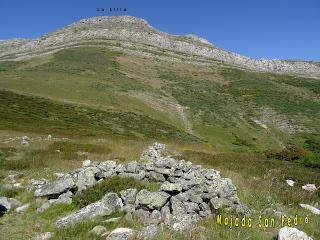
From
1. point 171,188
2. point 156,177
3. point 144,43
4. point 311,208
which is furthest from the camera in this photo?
point 144,43

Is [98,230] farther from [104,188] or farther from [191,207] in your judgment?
[104,188]

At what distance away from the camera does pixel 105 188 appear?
12.1 metres

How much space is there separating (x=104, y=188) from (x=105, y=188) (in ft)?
0.15

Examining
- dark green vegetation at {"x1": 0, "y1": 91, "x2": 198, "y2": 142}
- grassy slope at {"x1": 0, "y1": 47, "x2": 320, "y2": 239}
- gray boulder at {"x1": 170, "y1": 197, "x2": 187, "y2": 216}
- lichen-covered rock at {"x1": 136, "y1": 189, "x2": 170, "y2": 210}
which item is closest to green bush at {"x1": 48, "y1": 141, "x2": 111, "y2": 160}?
grassy slope at {"x1": 0, "y1": 47, "x2": 320, "y2": 239}

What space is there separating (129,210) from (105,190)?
181cm

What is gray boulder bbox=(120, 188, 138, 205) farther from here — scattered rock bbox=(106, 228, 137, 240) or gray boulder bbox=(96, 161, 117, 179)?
gray boulder bbox=(96, 161, 117, 179)

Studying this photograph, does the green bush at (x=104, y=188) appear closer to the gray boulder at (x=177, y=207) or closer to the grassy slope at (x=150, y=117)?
the grassy slope at (x=150, y=117)

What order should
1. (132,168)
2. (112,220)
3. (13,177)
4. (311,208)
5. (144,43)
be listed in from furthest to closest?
(144,43)
(13,177)
(132,168)
(311,208)
(112,220)

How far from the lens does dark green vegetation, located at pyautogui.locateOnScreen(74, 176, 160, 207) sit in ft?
38.0

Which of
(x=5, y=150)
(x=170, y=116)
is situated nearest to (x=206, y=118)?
(x=170, y=116)

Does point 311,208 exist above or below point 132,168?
below

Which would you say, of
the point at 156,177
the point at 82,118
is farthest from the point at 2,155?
the point at 82,118

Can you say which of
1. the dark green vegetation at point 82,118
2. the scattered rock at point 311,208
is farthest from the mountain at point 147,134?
the dark green vegetation at point 82,118

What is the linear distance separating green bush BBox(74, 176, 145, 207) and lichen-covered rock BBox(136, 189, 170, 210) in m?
1.66
